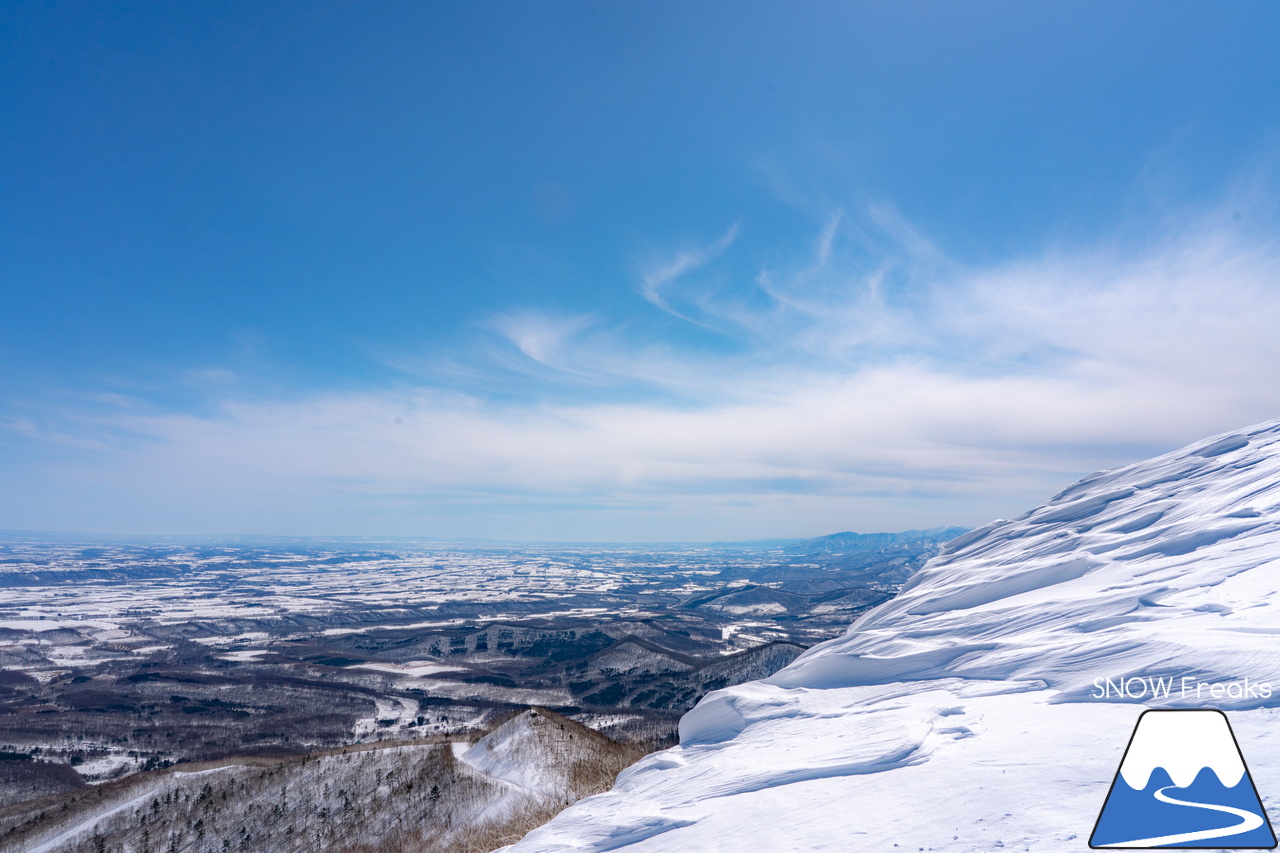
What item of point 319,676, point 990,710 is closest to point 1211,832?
point 990,710

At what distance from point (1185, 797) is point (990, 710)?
3.89 meters

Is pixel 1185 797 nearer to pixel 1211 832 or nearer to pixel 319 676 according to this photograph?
pixel 1211 832

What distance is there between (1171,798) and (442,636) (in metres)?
159

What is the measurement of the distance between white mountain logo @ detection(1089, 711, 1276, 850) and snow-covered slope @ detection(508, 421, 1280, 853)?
21 centimetres

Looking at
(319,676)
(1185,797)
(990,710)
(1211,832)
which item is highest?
(1185,797)

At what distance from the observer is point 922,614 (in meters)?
17.4

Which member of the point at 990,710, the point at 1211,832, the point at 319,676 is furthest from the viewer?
the point at 319,676

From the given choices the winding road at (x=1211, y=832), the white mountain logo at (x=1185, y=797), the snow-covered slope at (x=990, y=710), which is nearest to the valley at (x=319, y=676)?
the snow-covered slope at (x=990, y=710)

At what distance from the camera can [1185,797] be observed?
526 centimetres

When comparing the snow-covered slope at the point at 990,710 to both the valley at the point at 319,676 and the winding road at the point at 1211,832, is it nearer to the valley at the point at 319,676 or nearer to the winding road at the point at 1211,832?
the winding road at the point at 1211,832

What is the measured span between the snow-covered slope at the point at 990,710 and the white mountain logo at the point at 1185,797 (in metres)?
0.21

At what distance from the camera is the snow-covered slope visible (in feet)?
20.7

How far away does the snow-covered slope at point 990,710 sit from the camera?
20.7ft

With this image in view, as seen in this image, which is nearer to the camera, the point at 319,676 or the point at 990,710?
the point at 990,710
